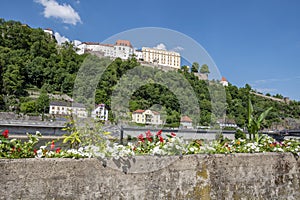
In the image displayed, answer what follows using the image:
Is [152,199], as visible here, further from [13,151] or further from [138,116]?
[13,151]

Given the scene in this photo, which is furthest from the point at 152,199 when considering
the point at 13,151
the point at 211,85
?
the point at 211,85

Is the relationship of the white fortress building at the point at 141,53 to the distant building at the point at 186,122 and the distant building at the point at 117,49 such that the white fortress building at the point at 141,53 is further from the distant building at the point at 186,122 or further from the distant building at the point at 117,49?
the distant building at the point at 186,122

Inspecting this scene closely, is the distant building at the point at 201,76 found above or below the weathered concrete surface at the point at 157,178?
above

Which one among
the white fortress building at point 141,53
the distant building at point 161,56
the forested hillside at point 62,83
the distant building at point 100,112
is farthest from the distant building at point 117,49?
the distant building at point 100,112

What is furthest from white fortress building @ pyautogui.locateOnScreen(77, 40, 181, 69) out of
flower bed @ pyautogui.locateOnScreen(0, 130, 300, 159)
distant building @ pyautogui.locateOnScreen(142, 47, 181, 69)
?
flower bed @ pyautogui.locateOnScreen(0, 130, 300, 159)

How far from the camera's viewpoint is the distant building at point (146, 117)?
3322 millimetres

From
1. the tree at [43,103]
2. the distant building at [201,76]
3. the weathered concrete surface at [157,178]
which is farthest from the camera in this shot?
the tree at [43,103]

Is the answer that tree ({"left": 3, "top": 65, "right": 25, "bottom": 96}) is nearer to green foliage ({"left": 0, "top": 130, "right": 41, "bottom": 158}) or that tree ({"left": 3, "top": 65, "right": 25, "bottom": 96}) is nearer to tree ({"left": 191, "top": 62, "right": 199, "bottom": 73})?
tree ({"left": 191, "top": 62, "right": 199, "bottom": 73})

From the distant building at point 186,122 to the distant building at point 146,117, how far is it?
0.92 ft

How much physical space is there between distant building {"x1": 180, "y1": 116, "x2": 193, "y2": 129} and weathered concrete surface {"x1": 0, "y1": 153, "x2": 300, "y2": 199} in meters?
0.52

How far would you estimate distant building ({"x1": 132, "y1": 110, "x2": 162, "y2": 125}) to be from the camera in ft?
10.9

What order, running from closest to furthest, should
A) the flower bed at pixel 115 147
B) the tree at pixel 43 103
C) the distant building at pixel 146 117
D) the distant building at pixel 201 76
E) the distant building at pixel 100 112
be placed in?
1. the flower bed at pixel 115 147
2. the distant building at pixel 100 112
3. the distant building at pixel 146 117
4. the distant building at pixel 201 76
5. the tree at pixel 43 103

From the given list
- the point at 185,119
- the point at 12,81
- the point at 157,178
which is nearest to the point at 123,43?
the point at 185,119

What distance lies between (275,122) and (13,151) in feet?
214
